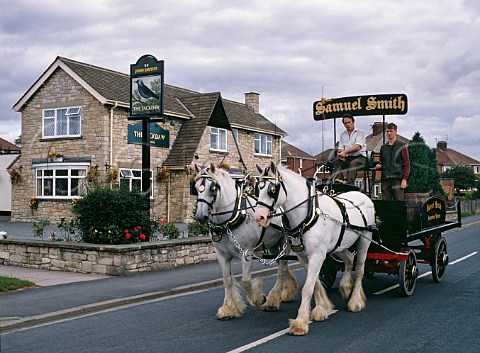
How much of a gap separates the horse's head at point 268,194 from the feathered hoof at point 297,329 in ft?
4.54

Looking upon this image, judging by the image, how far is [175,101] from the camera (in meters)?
32.8

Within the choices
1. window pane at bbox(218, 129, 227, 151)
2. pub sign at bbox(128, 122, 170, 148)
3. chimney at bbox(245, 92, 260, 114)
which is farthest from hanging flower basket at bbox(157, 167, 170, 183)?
chimney at bbox(245, 92, 260, 114)

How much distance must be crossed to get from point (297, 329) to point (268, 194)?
1828 mm

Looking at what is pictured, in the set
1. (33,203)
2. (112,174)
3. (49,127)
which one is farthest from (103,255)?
(49,127)

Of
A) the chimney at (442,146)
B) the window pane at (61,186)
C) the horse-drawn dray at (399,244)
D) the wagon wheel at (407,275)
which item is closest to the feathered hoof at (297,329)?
the horse-drawn dray at (399,244)

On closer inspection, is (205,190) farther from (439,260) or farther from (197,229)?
(197,229)

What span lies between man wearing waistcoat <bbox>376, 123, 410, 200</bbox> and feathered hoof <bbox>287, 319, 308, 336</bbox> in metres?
4.72

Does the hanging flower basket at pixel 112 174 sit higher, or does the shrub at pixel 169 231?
the hanging flower basket at pixel 112 174

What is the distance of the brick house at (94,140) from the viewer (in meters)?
27.3

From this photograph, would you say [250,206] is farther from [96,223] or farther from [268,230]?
[96,223]

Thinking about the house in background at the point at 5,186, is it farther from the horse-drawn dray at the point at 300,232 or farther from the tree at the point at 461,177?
the tree at the point at 461,177

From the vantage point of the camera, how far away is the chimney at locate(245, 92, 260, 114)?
137 feet

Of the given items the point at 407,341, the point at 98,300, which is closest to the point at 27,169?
the point at 98,300

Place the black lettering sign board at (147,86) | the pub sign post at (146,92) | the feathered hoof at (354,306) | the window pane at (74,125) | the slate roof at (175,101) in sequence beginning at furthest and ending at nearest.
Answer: the window pane at (74,125) < the slate roof at (175,101) < the black lettering sign board at (147,86) < the pub sign post at (146,92) < the feathered hoof at (354,306)
